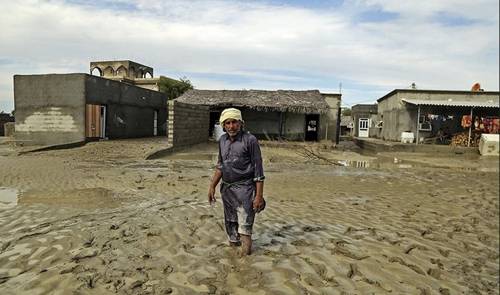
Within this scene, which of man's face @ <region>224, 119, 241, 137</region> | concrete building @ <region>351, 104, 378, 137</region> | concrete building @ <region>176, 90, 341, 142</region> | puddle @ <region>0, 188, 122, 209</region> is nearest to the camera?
man's face @ <region>224, 119, 241, 137</region>

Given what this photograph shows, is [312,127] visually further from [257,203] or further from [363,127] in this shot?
[257,203]

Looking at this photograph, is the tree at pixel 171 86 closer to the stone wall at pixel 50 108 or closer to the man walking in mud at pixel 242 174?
the stone wall at pixel 50 108

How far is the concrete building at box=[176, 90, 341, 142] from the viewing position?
24.4 m

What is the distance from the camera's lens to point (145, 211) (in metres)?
5.79

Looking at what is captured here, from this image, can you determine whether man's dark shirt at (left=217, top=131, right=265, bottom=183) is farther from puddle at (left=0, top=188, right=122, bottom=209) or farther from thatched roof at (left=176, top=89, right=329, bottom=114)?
thatched roof at (left=176, top=89, right=329, bottom=114)

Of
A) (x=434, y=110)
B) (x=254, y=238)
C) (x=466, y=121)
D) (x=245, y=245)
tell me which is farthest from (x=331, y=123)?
(x=245, y=245)

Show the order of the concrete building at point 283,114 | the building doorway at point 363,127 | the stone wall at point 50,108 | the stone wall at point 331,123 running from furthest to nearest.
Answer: the building doorway at point 363,127 < the stone wall at point 331,123 < the concrete building at point 283,114 < the stone wall at point 50,108

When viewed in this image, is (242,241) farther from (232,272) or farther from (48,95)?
(48,95)

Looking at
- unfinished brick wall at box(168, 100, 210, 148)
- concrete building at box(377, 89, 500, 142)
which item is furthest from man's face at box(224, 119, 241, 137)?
concrete building at box(377, 89, 500, 142)

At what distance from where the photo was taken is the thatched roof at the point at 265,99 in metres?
23.4

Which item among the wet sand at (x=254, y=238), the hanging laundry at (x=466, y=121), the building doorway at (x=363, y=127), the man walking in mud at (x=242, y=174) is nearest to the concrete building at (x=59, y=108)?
the wet sand at (x=254, y=238)

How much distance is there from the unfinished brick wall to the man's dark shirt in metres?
12.7

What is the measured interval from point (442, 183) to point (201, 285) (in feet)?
26.5

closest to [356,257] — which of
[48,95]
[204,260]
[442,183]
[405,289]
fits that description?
[405,289]
